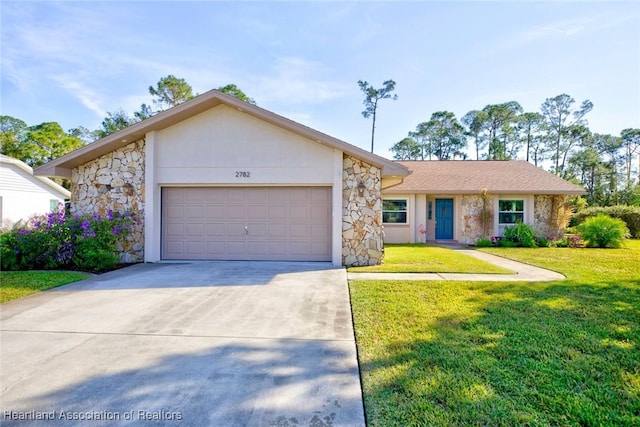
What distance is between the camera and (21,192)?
15789 mm

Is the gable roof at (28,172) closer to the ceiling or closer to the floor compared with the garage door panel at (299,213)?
closer to the ceiling

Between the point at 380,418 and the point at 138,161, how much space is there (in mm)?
9619

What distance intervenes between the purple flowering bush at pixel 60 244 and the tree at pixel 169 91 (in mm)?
21119

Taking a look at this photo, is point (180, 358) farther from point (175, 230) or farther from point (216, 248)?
point (175, 230)

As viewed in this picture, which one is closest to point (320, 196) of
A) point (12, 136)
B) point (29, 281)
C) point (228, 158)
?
point (228, 158)

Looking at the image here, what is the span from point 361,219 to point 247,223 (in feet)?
11.2

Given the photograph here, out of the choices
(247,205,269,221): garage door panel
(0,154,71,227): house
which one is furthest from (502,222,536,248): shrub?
(0,154,71,227): house

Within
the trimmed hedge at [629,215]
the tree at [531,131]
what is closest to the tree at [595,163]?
the tree at [531,131]

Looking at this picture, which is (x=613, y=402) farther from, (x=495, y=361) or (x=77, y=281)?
(x=77, y=281)

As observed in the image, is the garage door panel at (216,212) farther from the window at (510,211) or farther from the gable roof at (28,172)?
the window at (510,211)

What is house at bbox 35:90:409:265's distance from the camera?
8.78m

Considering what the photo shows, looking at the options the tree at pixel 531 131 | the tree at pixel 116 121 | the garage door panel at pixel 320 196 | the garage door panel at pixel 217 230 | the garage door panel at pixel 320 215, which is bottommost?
the garage door panel at pixel 217 230

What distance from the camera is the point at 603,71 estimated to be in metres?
10.6

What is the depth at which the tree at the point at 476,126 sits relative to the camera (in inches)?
1443
